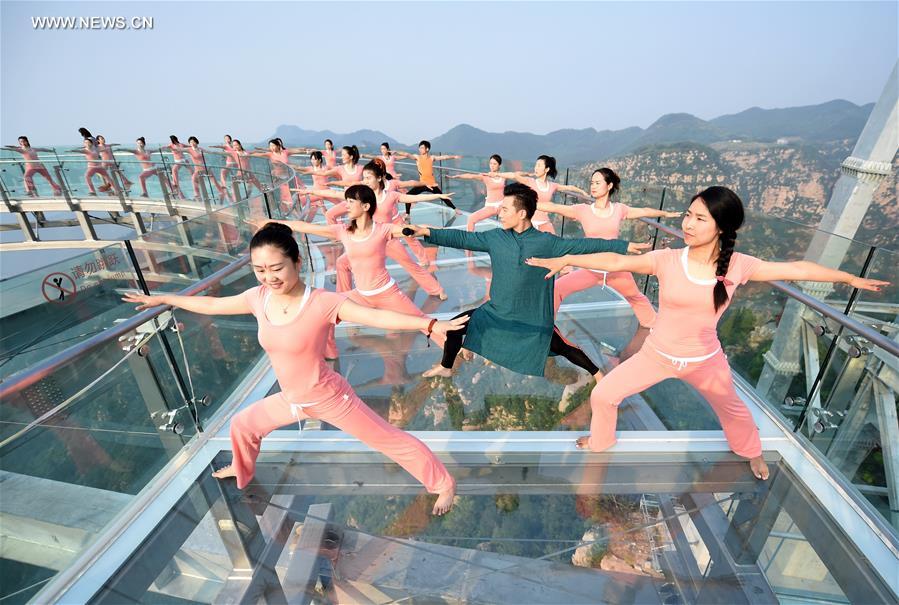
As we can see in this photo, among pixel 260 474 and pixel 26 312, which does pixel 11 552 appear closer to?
pixel 260 474

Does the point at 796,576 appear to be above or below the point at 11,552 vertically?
above

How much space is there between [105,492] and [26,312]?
13.6 feet

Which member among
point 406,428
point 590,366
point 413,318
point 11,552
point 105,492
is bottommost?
point 11,552

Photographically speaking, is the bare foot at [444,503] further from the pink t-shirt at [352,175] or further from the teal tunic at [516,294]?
the pink t-shirt at [352,175]

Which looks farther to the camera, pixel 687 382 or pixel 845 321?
pixel 687 382

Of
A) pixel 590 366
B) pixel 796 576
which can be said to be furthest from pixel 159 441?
pixel 796 576

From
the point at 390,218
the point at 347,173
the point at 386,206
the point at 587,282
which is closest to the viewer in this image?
the point at 587,282

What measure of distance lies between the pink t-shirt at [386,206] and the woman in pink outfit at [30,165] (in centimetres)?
1303

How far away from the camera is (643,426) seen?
9.69ft

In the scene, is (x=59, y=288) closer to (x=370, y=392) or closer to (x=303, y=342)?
(x=370, y=392)

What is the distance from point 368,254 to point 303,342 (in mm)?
1641

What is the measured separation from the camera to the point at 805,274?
6.32 feet

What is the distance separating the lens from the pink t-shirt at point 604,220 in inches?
155

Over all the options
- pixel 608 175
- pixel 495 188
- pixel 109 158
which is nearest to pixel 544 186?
pixel 495 188
